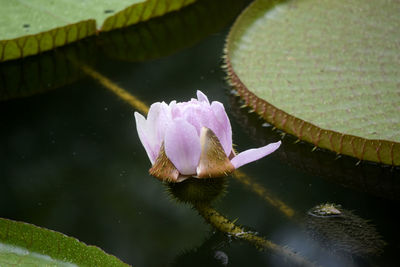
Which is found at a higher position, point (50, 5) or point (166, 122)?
point (166, 122)

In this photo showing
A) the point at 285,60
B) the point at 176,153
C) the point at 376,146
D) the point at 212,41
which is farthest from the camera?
the point at 212,41

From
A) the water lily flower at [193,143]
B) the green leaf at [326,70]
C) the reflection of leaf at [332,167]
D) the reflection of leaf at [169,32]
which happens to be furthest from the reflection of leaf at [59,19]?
the water lily flower at [193,143]

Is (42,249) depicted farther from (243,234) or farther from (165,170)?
(243,234)

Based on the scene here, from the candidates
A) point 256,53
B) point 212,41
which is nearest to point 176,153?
point 256,53

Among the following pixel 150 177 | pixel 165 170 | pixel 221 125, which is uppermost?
A: pixel 221 125

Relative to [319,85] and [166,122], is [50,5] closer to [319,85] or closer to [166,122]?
[319,85]

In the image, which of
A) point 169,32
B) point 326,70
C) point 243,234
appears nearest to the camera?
point 243,234

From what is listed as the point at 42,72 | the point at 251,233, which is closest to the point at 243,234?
the point at 251,233

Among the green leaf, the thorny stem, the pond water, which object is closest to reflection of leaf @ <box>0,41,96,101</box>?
the pond water
